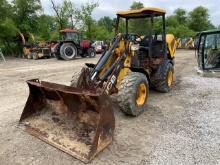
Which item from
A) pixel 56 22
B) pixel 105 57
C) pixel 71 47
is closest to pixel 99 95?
pixel 105 57

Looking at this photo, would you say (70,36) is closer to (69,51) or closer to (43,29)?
(69,51)

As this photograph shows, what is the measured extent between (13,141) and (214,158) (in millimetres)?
2871

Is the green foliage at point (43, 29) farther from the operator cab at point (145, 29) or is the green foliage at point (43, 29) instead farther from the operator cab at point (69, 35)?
the operator cab at point (145, 29)

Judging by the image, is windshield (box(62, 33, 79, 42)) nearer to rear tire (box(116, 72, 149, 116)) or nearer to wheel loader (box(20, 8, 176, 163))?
wheel loader (box(20, 8, 176, 163))

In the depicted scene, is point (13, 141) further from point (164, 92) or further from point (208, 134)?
point (164, 92)

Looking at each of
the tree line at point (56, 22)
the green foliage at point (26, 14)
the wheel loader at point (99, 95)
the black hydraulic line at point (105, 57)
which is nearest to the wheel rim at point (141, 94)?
the wheel loader at point (99, 95)

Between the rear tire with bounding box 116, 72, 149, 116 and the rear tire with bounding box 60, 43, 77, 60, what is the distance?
13.2 m

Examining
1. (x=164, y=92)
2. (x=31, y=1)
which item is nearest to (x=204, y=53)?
(x=164, y=92)

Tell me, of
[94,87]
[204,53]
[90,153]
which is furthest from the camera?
[204,53]

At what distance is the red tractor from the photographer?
58.3 feet

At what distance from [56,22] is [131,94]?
29076mm

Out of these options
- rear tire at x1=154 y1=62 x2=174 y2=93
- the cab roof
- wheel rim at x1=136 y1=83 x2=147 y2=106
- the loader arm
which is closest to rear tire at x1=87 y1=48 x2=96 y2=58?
rear tire at x1=154 y1=62 x2=174 y2=93

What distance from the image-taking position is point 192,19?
40250 millimetres

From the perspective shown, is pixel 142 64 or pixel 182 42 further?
pixel 182 42
